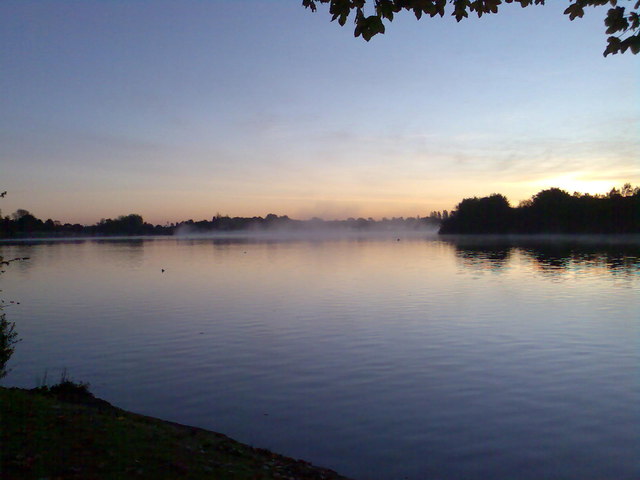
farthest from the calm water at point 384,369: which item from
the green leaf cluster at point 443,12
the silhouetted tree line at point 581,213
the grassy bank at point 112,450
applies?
the silhouetted tree line at point 581,213

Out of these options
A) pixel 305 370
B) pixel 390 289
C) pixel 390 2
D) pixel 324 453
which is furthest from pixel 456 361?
pixel 390 289

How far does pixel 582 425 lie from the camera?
12211 mm

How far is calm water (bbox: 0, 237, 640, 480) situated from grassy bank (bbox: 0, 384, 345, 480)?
1820 mm

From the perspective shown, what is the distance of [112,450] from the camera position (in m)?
8.23

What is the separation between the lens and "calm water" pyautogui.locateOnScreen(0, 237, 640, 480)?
11.1 metres

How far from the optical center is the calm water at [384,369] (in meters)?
11.1

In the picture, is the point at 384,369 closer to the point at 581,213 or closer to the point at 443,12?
the point at 443,12

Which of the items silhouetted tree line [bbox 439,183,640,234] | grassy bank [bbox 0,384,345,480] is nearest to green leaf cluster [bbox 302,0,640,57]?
grassy bank [bbox 0,384,345,480]

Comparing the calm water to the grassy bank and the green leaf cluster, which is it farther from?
the green leaf cluster

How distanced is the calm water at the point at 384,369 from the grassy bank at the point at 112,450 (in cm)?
182

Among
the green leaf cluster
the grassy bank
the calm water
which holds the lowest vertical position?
the calm water

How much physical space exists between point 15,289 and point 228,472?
42.8 m

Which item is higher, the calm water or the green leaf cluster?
the green leaf cluster

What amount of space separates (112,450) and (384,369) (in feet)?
35.5
